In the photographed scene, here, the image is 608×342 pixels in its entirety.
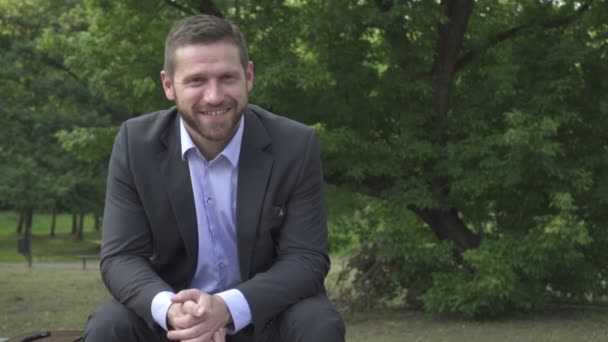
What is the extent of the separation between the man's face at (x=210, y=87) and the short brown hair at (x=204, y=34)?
18mm

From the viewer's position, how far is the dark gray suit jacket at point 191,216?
349cm

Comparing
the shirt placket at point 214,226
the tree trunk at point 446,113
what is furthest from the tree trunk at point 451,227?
the shirt placket at point 214,226

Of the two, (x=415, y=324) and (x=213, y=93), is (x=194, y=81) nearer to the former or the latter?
(x=213, y=93)

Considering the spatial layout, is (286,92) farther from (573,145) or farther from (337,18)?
(573,145)

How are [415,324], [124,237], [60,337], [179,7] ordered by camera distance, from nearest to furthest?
[124,237] < [60,337] < [415,324] < [179,7]

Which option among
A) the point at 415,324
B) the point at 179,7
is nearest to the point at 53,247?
the point at 179,7

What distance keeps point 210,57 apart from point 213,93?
128 mm

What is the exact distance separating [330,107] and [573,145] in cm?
297

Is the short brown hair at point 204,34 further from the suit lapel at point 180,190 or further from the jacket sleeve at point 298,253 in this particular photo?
the jacket sleeve at point 298,253

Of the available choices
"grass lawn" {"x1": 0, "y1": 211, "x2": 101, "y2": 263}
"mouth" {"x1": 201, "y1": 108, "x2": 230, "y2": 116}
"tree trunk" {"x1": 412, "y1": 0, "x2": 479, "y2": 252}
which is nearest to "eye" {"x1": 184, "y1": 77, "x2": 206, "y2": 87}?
"mouth" {"x1": 201, "y1": 108, "x2": 230, "y2": 116}

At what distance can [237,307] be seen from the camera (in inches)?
132

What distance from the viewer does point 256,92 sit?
35.8 feet

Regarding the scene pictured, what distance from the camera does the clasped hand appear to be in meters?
3.22

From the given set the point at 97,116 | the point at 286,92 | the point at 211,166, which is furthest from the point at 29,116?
the point at 211,166
